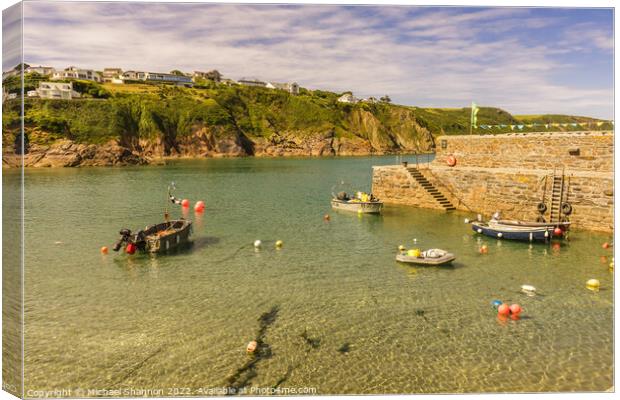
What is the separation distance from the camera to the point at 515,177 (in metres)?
29.2

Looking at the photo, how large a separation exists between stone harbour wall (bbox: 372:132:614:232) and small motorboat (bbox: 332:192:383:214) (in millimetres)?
3762

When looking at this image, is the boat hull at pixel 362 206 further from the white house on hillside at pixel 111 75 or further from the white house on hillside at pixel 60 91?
the white house on hillside at pixel 111 75

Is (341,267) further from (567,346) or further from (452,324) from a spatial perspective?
(567,346)

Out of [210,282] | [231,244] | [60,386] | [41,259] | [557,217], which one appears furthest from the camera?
[557,217]

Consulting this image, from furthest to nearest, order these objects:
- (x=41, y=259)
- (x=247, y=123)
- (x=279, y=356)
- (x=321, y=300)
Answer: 1. (x=247, y=123)
2. (x=41, y=259)
3. (x=321, y=300)
4. (x=279, y=356)

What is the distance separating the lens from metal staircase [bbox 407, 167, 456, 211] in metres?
34.1

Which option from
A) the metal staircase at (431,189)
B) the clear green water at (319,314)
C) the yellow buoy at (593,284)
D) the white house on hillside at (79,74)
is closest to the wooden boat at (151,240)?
the clear green water at (319,314)

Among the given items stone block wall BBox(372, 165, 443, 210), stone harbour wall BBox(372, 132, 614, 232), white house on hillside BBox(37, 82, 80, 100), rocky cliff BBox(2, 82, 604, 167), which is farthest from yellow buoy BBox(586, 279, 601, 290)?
white house on hillside BBox(37, 82, 80, 100)

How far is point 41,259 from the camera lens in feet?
69.7

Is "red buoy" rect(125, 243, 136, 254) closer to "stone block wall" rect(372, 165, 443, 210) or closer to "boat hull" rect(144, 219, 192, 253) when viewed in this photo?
"boat hull" rect(144, 219, 192, 253)

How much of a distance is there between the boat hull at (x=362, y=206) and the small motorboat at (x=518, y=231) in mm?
9562

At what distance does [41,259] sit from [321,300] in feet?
47.1

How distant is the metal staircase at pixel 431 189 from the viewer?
112 feet

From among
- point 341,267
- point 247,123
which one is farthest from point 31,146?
point 341,267
